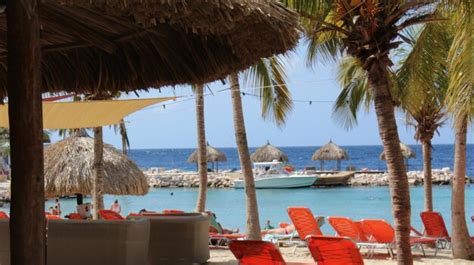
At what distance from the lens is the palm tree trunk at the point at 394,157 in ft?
22.8

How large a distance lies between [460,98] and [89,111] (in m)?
4.35

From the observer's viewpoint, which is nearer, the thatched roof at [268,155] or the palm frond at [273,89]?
the palm frond at [273,89]

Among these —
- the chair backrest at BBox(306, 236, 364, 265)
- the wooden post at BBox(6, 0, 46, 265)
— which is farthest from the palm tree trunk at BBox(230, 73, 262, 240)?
the wooden post at BBox(6, 0, 46, 265)

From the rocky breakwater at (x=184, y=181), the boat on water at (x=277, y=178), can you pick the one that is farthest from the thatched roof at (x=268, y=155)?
the rocky breakwater at (x=184, y=181)

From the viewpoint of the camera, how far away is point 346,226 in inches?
415

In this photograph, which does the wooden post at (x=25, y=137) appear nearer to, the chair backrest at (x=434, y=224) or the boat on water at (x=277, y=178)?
the chair backrest at (x=434, y=224)

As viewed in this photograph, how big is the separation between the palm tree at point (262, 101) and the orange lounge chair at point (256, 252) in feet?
13.6

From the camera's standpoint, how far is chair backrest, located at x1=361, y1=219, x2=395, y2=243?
33.6 ft

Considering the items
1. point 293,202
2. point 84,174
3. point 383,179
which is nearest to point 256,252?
point 84,174

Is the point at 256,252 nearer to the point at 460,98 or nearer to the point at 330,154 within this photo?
the point at 460,98

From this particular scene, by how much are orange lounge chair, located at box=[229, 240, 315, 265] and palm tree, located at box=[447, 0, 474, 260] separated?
9.10 ft

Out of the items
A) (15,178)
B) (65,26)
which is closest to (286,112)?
(65,26)

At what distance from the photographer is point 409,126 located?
50.0ft

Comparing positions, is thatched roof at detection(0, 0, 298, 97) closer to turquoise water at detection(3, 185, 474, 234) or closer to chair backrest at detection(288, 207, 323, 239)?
chair backrest at detection(288, 207, 323, 239)
